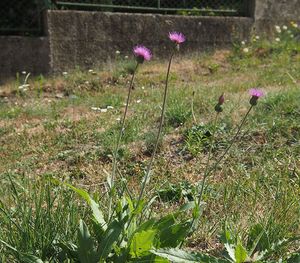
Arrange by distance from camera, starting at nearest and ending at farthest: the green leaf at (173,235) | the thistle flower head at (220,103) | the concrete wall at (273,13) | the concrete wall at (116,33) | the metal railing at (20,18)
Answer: the green leaf at (173,235)
the thistle flower head at (220,103)
the concrete wall at (116,33)
the metal railing at (20,18)
the concrete wall at (273,13)

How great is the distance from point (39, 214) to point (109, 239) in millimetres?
386

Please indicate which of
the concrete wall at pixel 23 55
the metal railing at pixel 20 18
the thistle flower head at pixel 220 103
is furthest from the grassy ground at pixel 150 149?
the metal railing at pixel 20 18

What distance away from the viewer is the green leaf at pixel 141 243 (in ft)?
6.32

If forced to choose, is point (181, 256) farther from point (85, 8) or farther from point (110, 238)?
point (85, 8)

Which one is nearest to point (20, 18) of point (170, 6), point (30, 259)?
point (170, 6)

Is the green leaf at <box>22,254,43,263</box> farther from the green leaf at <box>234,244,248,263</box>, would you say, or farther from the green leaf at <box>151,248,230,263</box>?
the green leaf at <box>234,244,248,263</box>

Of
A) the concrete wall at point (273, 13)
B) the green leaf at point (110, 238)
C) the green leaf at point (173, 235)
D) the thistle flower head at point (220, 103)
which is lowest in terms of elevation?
the concrete wall at point (273, 13)

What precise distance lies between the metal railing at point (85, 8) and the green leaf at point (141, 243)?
19.5ft

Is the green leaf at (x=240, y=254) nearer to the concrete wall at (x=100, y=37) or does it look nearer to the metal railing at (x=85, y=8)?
the concrete wall at (x=100, y=37)

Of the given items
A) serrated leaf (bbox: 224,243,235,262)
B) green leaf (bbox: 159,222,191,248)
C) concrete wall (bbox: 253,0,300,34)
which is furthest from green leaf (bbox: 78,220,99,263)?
concrete wall (bbox: 253,0,300,34)

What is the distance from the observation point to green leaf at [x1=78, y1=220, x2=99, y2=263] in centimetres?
193

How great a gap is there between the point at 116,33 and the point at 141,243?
6103mm

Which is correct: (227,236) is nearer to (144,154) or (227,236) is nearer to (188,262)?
(188,262)

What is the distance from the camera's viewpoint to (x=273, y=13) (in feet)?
29.4
